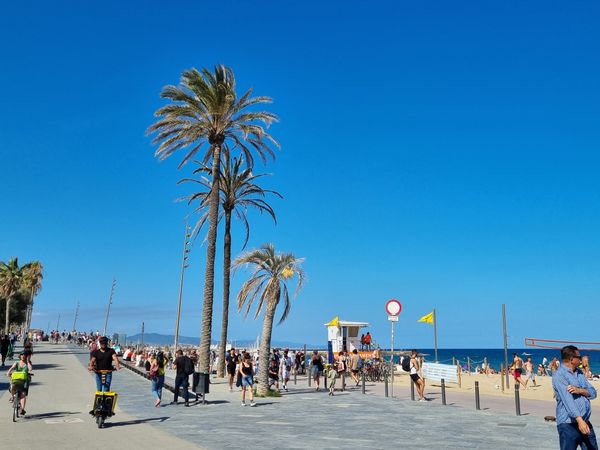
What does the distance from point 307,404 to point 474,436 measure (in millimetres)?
8170

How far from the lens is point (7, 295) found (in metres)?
65.7

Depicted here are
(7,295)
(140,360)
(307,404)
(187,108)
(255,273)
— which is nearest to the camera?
(307,404)

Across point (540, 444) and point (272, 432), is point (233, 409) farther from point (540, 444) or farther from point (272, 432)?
point (540, 444)

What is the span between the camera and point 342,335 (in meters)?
39.6

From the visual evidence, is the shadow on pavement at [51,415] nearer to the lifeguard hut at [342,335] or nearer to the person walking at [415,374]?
the person walking at [415,374]

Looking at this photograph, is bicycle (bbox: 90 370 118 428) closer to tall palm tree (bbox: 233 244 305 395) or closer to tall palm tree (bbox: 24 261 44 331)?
tall palm tree (bbox: 233 244 305 395)

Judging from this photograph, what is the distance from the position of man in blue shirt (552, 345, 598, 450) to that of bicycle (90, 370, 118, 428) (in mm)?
9998

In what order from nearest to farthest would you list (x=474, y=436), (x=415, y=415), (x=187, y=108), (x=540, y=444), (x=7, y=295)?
(x=540, y=444), (x=474, y=436), (x=415, y=415), (x=187, y=108), (x=7, y=295)

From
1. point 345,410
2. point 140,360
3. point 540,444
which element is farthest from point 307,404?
point 140,360

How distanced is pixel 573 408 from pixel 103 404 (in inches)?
407

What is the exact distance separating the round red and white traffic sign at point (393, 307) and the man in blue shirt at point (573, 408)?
13329 mm

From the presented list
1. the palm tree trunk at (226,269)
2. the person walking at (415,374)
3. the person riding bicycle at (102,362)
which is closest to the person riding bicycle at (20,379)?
the person riding bicycle at (102,362)

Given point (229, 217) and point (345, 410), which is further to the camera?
point (229, 217)

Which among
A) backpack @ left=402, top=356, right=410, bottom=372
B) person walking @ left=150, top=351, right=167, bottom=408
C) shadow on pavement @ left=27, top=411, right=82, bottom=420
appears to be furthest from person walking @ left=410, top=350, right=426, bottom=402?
shadow on pavement @ left=27, top=411, right=82, bottom=420
